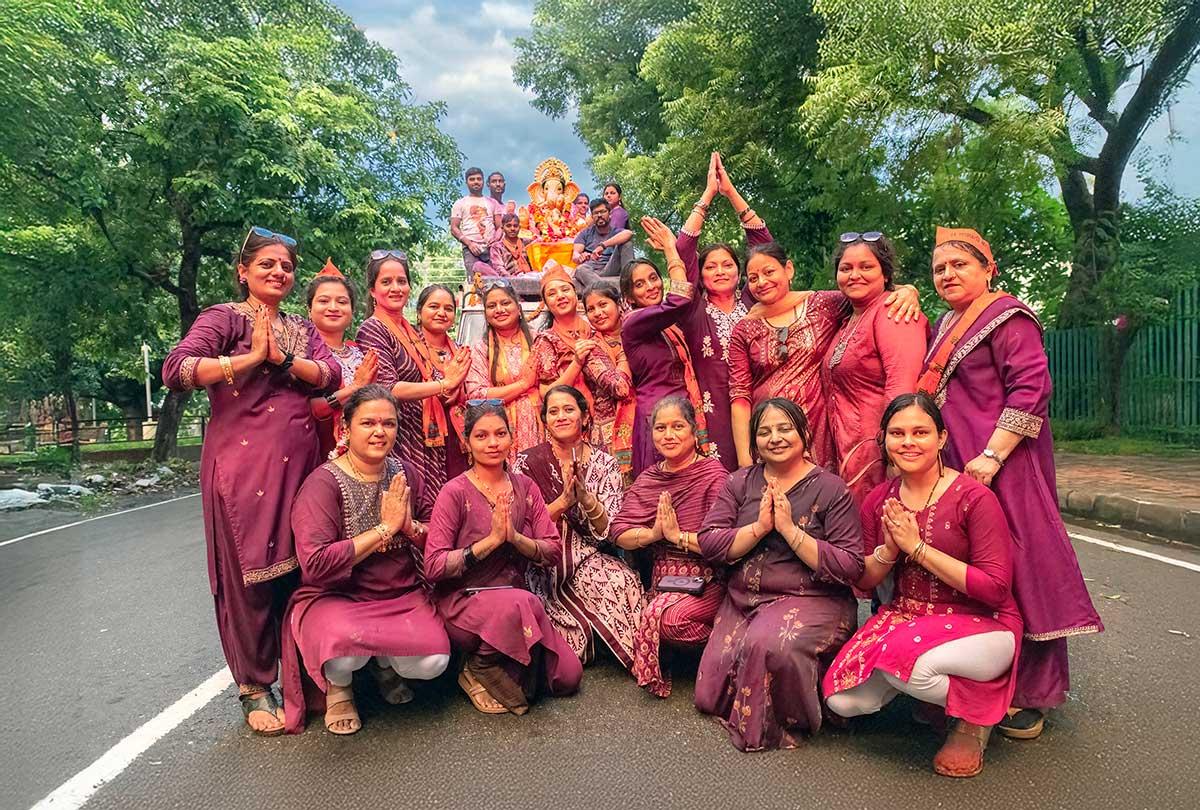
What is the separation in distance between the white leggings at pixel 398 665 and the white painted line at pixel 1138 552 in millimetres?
4388

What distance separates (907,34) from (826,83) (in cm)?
103

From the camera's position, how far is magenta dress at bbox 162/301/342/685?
319 cm

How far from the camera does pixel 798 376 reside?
Answer: 3771 millimetres

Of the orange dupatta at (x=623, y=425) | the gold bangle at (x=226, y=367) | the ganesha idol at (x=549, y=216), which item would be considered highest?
the ganesha idol at (x=549, y=216)

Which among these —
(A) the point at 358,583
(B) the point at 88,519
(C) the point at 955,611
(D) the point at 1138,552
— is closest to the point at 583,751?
(A) the point at 358,583

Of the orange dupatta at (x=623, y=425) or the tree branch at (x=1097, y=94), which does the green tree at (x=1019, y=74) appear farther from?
the orange dupatta at (x=623, y=425)

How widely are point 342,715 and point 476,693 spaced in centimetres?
52

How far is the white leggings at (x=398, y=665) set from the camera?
10.2 ft

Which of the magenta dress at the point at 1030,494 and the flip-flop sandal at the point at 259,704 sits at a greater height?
the magenta dress at the point at 1030,494

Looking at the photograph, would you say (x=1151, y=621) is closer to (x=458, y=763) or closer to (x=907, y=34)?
(x=458, y=763)

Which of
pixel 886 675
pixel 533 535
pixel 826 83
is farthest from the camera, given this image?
pixel 826 83

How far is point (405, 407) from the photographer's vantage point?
13.1 feet

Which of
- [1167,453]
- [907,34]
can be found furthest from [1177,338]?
[907,34]

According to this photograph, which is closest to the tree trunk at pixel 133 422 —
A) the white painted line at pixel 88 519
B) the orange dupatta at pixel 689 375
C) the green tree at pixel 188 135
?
the green tree at pixel 188 135
